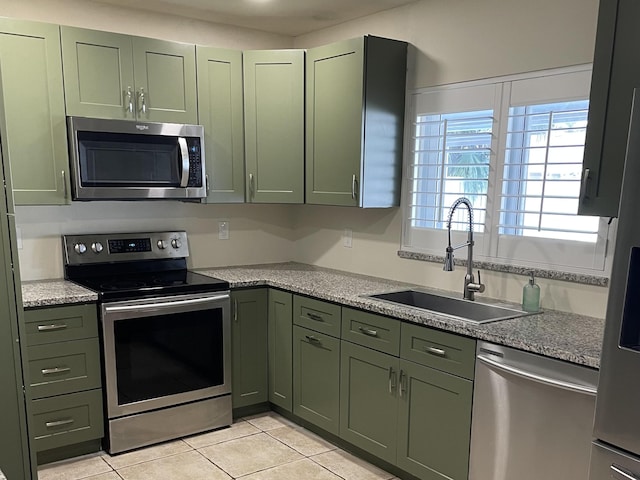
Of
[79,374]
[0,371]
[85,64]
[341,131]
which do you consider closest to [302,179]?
[341,131]

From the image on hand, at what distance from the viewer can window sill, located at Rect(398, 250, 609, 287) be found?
2.46 meters

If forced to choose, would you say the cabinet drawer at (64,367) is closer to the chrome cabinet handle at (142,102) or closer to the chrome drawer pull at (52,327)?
the chrome drawer pull at (52,327)

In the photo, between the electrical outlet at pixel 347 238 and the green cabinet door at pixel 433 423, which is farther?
the electrical outlet at pixel 347 238

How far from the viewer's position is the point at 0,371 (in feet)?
6.78

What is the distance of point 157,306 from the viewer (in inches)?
118

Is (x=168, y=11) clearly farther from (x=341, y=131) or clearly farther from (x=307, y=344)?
(x=307, y=344)

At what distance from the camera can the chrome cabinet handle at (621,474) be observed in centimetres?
164

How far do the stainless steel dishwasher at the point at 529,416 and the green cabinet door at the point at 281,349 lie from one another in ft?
4.27

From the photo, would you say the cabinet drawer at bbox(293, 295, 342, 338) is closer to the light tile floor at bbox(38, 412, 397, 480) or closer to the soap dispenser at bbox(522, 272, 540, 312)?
the light tile floor at bbox(38, 412, 397, 480)

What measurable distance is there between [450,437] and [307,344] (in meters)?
1.03

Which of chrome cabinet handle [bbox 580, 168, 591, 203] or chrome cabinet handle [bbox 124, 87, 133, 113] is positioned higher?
chrome cabinet handle [bbox 124, 87, 133, 113]

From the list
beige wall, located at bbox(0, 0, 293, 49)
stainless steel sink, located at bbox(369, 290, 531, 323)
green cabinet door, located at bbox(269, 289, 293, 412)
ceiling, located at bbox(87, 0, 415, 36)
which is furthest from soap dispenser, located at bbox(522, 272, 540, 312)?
beige wall, located at bbox(0, 0, 293, 49)

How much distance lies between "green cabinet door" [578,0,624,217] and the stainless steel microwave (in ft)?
7.05

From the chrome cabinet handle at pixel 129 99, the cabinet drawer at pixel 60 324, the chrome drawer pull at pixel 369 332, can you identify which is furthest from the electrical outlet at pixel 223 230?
the chrome drawer pull at pixel 369 332
